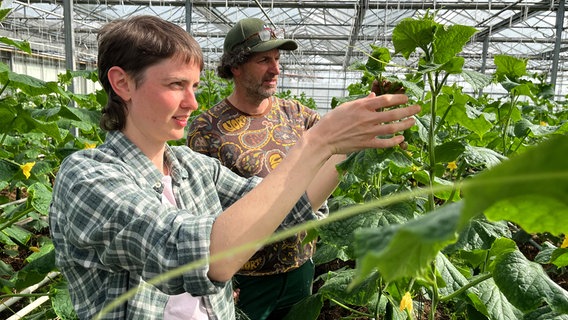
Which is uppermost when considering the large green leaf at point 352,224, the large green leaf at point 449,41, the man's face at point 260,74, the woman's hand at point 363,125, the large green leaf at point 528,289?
the large green leaf at point 449,41

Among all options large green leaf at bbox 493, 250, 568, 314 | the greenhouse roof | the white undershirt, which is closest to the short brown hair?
the white undershirt

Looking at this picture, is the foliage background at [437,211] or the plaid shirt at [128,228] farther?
the plaid shirt at [128,228]

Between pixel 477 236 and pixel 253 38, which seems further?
pixel 253 38

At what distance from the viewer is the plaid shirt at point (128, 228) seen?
0.93 metres

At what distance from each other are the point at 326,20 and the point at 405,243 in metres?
14.5

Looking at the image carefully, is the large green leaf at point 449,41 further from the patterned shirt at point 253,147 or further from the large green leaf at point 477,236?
the patterned shirt at point 253,147

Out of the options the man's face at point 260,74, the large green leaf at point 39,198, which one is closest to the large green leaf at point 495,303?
the man's face at point 260,74

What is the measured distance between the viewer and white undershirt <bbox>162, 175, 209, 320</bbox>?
1216 millimetres

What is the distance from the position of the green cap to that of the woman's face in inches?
38.5

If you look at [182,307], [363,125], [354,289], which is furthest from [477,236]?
[182,307]

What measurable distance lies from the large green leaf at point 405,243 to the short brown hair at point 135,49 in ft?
3.29

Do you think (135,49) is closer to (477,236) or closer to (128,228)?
(128,228)

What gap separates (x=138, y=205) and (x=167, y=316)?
1.18ft

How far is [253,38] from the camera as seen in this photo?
7.32ft
